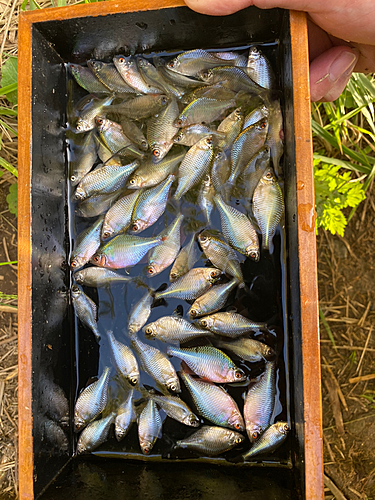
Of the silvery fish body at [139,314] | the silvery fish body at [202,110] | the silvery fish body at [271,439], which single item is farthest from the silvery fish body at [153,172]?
the silvery fish body at [271,439]

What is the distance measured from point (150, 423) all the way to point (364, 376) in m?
1.38

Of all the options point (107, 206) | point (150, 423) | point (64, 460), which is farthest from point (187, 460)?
point (107, 206)

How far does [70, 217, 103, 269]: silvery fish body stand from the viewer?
1.82 m

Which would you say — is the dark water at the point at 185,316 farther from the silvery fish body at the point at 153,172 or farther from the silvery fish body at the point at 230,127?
the silvery fish body at the point at 230,127

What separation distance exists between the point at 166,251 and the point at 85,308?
1.51ft

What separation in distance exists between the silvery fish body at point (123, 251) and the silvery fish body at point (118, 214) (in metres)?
0.05

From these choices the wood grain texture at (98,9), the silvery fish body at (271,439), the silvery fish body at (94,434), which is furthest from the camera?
the silvery fish body at (94,434)

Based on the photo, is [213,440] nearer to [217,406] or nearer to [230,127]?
[217,406]

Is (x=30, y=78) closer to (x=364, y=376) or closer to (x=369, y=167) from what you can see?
(x=369, y=167)

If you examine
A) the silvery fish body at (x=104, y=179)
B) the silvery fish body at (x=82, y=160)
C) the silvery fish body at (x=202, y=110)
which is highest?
the silvery fish body at (x=202, y=110)

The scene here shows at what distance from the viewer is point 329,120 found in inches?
92.7

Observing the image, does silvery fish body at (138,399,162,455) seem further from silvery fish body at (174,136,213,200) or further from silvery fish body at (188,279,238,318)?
silvery fish body at (174,136,213,200)

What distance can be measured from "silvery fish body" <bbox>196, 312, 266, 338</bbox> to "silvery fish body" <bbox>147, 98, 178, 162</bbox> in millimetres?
770

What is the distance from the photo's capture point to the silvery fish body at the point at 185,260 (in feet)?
5.79
